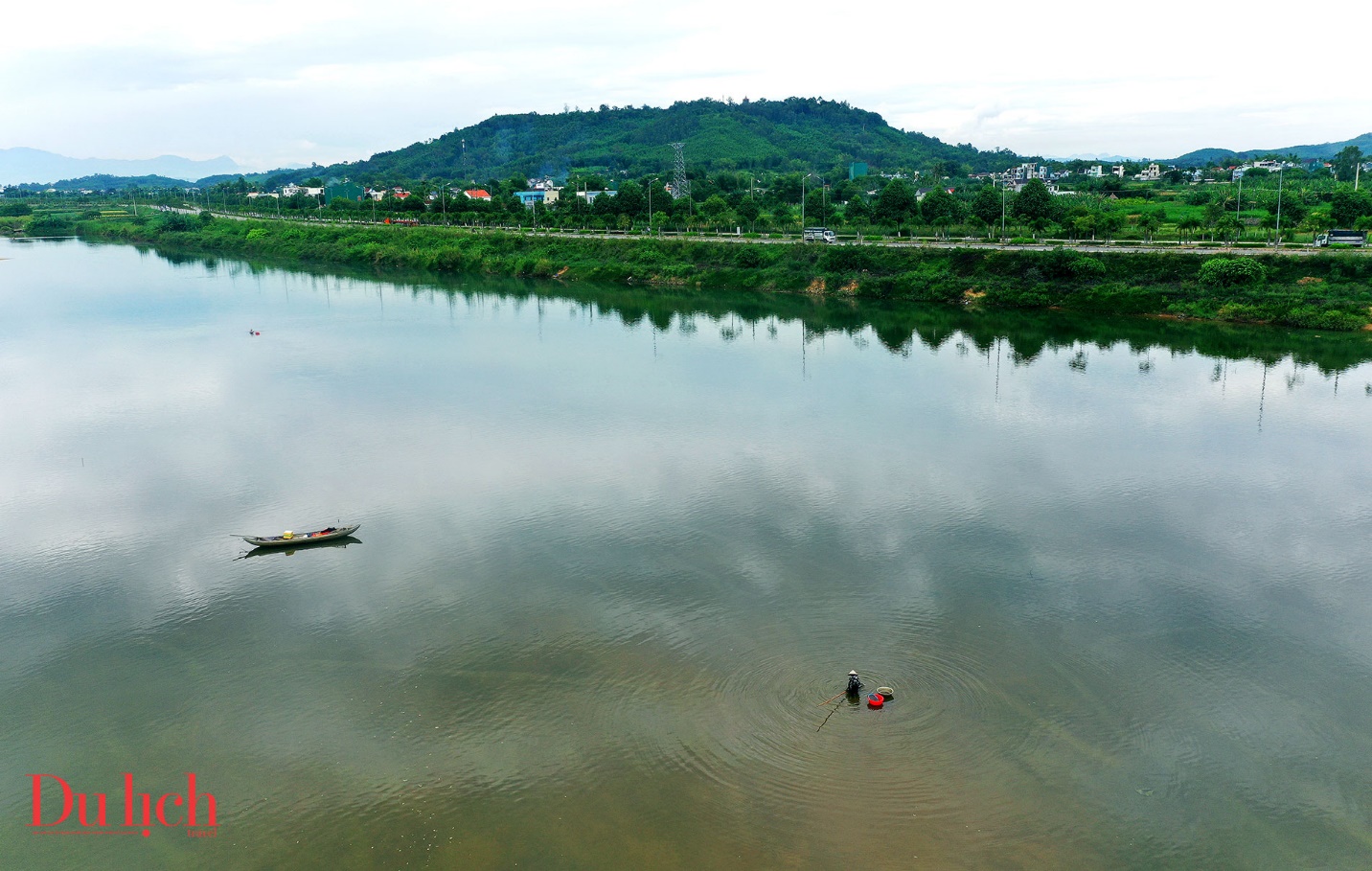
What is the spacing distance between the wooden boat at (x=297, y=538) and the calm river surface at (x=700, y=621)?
0.33 m

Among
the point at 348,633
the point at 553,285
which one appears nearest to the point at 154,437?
the point at 348,633

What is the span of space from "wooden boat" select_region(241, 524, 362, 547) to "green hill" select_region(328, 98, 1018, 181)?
4582 inches

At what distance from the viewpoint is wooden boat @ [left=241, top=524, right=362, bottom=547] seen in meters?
16.8

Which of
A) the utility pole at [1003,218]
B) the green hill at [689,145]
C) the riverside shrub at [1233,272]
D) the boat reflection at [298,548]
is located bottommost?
the boat reflection at [298,548]

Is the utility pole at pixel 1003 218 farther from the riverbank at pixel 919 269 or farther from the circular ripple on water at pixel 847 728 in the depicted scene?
the circular ripple on water at pixel 847 728

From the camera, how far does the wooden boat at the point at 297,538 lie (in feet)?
55.0

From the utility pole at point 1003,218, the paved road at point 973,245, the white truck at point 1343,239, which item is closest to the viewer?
the paved road at point 973,245

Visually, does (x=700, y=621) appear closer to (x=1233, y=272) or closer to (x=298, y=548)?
(x=298, y=548)

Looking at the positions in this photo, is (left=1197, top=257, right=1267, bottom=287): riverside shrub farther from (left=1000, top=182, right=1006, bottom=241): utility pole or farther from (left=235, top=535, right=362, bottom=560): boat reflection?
(left=235, top=535, right=362, bottom=560): boat reflection

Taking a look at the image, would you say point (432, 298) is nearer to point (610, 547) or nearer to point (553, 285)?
point (553, 285)

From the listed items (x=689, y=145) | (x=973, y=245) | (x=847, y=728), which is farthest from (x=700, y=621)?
(x=689, y=145)

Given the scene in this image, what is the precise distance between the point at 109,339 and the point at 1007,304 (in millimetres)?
37500

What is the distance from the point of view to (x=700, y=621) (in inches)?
556

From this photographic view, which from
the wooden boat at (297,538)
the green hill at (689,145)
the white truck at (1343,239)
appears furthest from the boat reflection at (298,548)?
the green hill at (689,145)
